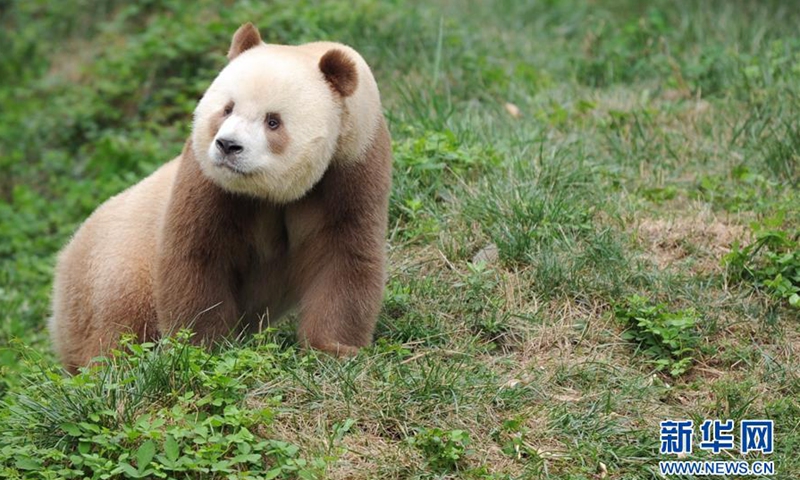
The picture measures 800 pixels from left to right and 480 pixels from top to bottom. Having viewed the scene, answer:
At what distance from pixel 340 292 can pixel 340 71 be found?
105 cm

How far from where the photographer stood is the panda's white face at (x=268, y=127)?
4660 millimetres

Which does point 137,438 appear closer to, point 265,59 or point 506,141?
point 265,59

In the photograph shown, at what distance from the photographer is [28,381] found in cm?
488

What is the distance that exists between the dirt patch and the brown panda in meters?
1.84

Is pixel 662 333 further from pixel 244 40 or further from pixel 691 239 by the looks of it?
pixel 244 40

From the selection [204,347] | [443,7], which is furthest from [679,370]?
[443,7]

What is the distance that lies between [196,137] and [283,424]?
1.37m

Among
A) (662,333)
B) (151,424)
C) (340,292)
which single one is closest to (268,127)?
(340,292)

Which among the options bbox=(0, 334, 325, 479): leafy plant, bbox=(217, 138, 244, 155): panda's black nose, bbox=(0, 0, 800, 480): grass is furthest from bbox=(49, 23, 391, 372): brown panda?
bbox=(0, 334, 325, 479): leafy plant

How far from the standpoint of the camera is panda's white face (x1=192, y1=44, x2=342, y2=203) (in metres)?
4.66

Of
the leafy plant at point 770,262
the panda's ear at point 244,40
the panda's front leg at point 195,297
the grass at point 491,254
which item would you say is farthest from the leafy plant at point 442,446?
the leafy plant at point 770,262

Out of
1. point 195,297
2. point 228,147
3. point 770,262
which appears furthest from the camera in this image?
point 770,262

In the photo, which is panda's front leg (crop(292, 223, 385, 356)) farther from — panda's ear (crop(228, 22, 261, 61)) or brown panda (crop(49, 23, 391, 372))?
panda's ear (crop(228, 22, 261, 61))

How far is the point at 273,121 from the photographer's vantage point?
474 centimetres
